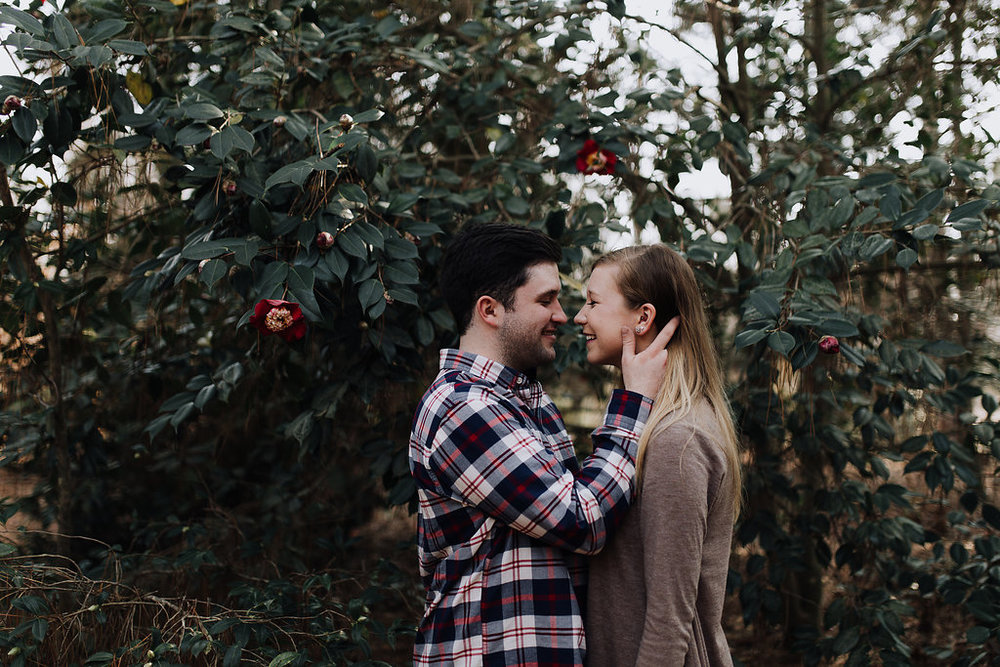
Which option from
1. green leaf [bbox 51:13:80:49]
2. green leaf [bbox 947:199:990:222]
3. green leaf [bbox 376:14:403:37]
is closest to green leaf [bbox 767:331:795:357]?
green leaf [bbox 947:199:990:222]

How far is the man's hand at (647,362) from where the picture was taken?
1.50 meters

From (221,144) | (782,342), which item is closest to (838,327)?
(782,342)

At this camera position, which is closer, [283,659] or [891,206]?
[283,659]

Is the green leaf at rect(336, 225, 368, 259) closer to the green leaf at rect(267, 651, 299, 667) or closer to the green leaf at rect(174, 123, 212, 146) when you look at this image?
the green leaf at rect(174, 123, 212, 146)

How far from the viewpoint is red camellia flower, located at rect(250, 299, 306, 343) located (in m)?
1.75

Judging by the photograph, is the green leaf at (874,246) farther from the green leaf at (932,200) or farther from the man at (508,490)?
the man at (508,490)

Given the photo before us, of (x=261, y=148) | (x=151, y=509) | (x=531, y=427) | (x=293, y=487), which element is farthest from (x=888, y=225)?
(x=151, y=509)

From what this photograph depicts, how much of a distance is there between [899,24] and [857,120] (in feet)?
1.23

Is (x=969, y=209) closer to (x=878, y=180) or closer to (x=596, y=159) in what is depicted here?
(x=878, y=180)

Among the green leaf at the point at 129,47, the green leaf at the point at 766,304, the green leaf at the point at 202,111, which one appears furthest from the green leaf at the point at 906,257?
the green leaf at the point at 129,47

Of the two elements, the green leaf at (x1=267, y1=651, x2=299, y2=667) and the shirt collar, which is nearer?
the shirt collar

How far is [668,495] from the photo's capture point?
53.4 inches

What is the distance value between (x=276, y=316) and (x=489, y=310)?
50 cm

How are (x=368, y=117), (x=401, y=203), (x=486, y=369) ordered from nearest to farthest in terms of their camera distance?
(x=486, y=369) < (x=368, y=117) < (x=401, y=203)
